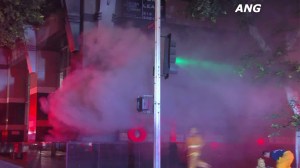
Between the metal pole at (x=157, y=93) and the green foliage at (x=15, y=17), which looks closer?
the metal pole at (x=157, y=93)

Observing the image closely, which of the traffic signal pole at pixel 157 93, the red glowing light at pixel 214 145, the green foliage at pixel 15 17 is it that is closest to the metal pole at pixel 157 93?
the traffic signal pole at pixel 157 93

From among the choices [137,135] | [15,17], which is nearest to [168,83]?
[137,135]

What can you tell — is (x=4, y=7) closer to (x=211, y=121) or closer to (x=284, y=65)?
(x=284, y=65)

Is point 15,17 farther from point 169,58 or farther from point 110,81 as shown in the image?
point 110,81

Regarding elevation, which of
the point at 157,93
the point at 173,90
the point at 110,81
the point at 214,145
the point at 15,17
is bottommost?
the point at 214,145

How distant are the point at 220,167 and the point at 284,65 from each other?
5532 millimetres

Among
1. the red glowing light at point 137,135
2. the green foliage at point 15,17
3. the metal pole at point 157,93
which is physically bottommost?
the red glowing light at point 137,135

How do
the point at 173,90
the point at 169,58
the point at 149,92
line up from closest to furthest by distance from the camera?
the point at 169,58
the point at 149,92
the point at 173,90

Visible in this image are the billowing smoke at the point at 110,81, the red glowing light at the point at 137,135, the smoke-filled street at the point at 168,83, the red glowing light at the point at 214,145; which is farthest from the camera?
the billowing smoke at the point at 110,81

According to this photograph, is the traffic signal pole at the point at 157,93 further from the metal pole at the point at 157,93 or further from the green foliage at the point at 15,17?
the green foliage at the point at 15,17

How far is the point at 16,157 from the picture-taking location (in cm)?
2189

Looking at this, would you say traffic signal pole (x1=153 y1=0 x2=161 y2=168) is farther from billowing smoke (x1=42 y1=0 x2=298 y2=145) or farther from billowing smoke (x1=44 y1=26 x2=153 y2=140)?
billowing smoke (x1=44 y1=26 x2=153 y2=140)

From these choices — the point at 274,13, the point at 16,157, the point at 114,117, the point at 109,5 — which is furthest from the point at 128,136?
the point at 16,157

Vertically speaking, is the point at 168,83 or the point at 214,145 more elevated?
the point at 168,83
